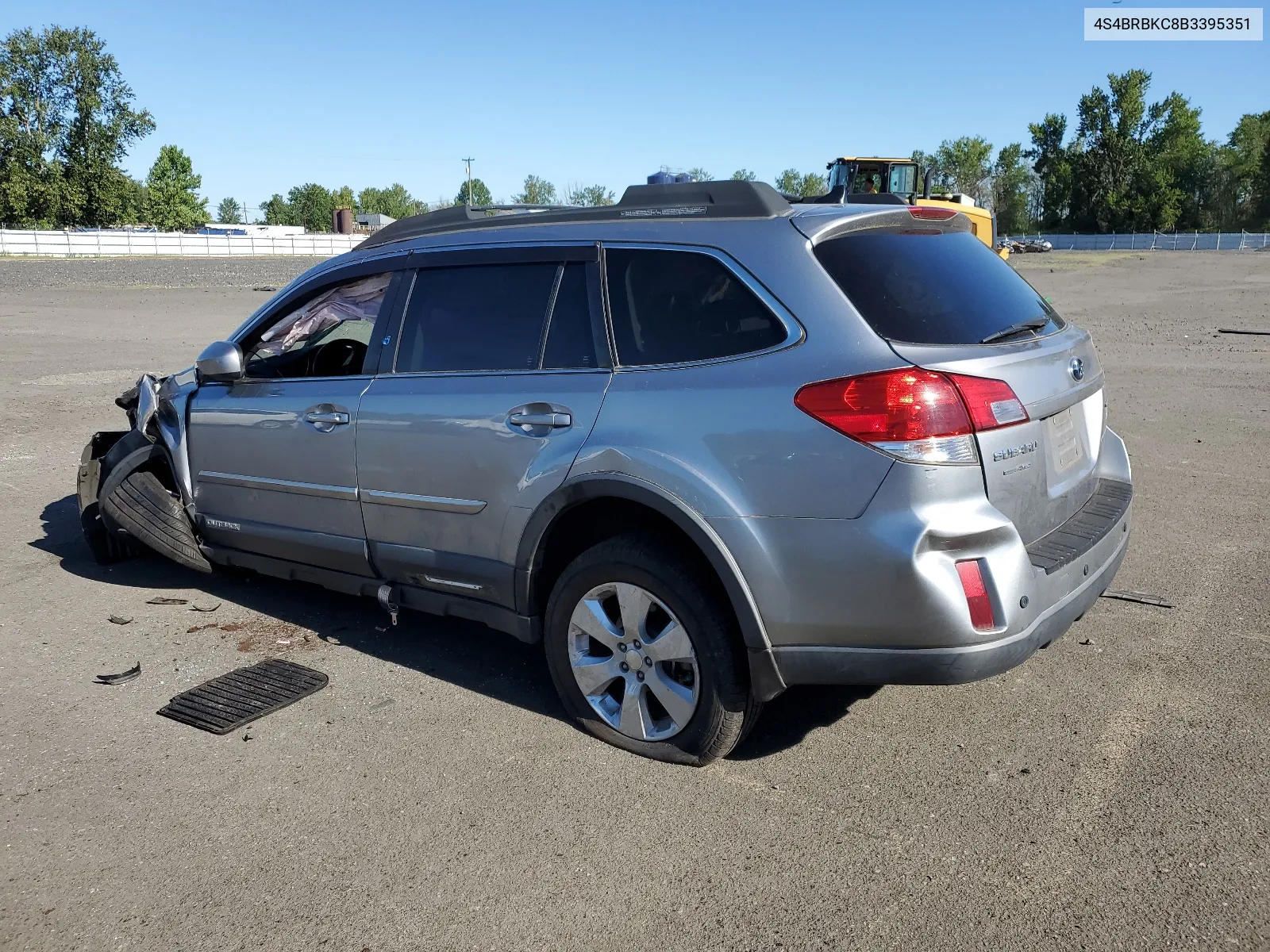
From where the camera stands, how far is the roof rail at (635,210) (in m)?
3.68

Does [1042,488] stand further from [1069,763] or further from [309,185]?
[309,185]

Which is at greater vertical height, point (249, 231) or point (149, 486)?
point (249, 231)

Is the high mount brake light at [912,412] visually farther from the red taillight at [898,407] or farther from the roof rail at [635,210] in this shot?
the roof rail at [635,210]

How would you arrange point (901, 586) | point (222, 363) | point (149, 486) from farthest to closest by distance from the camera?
point (149, 486)
point (222, 363)
point (901, 586)

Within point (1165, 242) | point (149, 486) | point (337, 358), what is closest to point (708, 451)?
point (337, 358)

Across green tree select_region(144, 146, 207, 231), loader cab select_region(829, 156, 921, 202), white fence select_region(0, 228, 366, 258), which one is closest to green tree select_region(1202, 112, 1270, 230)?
→ white fence select_region(0, 228, 366, 258)

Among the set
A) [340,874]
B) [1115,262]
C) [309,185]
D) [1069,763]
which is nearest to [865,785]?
[1069,763]

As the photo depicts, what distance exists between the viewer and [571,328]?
3932 millimetres

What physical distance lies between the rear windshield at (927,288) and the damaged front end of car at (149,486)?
11.9 feet

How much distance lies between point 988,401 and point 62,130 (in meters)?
108

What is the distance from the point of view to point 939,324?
3389mm

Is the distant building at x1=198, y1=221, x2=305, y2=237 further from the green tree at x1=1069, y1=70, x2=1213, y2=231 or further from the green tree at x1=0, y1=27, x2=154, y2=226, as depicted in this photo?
the green tree at x1=1069, y1=70, x2=1213, y2=231

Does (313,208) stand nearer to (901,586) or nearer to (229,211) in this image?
(229,211)

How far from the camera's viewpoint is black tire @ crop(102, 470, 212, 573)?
542cm
